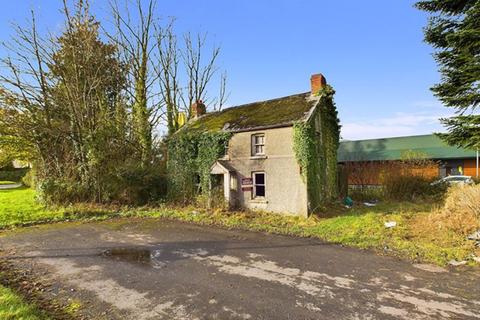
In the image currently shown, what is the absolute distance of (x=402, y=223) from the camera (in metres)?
11.7

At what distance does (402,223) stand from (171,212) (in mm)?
11756

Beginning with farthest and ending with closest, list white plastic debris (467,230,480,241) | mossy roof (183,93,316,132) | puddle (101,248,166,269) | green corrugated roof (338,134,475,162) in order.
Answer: green corrugated roof (338,134,475,162) → mossy roof (183,93,316,132) → white plastic debris (467,230,480,241) → puddle (101,248,166,269)

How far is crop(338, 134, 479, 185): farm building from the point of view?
3022cm

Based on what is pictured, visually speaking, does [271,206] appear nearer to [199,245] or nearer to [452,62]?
[199,245]

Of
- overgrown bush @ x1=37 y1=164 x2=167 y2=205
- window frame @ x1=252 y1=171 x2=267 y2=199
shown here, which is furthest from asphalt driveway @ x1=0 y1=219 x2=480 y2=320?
overgrown bush @ x1=37 y1=164 x2=167 y2=205

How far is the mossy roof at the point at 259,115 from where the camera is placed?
628 inches

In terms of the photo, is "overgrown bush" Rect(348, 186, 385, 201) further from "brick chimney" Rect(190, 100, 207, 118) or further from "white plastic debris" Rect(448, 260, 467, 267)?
"brick chimney" Rect(190, 100, 207, 118)

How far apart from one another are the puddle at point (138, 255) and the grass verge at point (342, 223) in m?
4.45

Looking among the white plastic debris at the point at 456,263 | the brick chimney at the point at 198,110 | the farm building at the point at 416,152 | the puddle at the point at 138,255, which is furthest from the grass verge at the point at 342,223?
the farm building at the point at 416,152

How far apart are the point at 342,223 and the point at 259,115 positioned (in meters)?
8.49

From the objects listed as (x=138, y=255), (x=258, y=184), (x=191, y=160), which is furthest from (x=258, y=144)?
(x=138, y=255)

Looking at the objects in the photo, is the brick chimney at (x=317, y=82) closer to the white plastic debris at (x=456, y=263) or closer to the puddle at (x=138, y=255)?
the white plastic debris at (x=456, y=263)

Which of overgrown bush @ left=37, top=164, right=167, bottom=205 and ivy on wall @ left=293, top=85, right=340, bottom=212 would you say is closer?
ivy on wall @ left=293, top=85, right=340, bottom=212

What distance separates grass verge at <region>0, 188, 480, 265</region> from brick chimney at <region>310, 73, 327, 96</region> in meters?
7.13
